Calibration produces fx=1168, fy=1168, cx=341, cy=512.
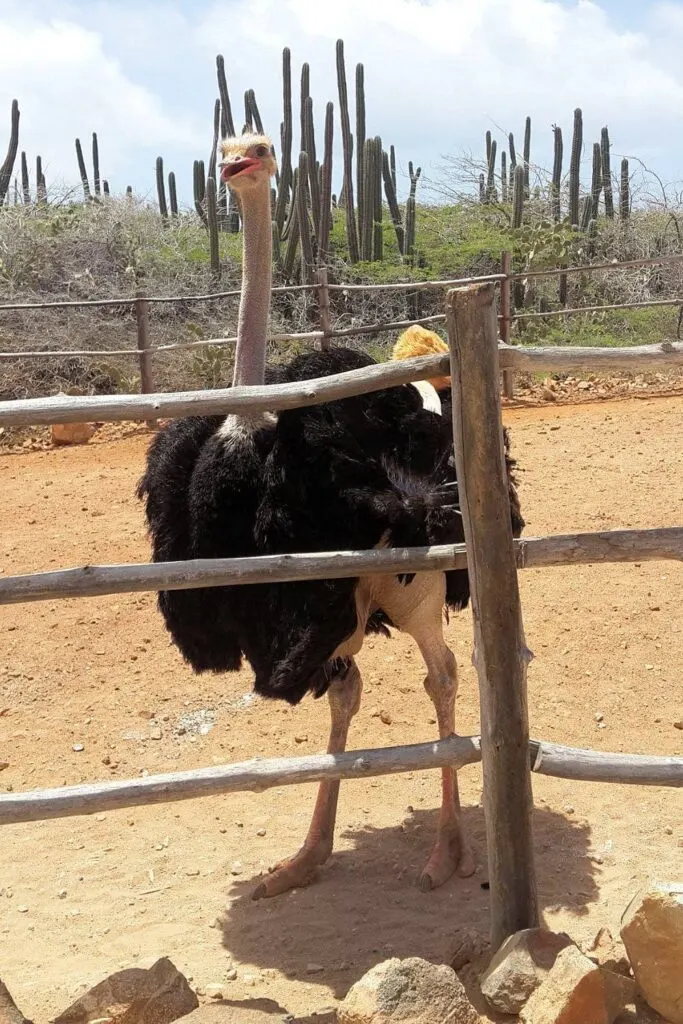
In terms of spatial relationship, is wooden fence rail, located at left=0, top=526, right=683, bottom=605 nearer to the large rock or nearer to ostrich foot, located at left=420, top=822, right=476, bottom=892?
the large rock

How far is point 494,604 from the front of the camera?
96.0 inches

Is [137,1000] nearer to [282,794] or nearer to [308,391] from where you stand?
[308,391]

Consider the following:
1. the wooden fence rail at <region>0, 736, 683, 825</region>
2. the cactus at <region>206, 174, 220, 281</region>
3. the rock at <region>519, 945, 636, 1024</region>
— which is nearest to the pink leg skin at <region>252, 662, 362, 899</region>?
the wooden fence rail at <region>0, 736, 683, 825</region>

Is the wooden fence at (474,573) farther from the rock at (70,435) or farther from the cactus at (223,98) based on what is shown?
the cactus at (223,98)

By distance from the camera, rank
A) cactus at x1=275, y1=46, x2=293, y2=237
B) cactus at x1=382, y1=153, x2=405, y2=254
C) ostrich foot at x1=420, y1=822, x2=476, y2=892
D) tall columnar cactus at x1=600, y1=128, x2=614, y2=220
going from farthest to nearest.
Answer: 1. tall columnar cactus at x1=600, y1=128, x2=614, y2=220
2. cactus at x1=382, y1=153, x2=405, y2=254
3. cactus at x1=275, y1=46, x2=293, y2=237
4. ostrich foot at x1=420, y1=822, x2=476, y2=892

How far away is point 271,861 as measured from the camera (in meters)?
3.59

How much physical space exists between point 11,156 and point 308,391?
17.6 m

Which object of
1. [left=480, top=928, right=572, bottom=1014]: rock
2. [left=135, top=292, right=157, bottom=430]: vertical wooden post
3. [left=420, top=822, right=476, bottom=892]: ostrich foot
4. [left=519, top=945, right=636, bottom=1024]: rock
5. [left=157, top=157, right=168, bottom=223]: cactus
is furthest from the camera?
[left=157, top=157, right=168, bottom=223]: cactus

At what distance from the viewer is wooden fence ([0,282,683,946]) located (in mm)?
2398

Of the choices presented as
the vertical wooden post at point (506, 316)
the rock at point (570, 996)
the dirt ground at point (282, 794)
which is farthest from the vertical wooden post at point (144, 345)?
the rock at point (570, 996)

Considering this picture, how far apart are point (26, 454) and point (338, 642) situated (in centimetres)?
678

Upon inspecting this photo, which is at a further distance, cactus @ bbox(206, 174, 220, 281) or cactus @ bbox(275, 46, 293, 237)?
cactus @ bbox(275, 46, 293, 237)

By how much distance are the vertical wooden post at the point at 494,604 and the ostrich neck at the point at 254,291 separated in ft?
3.07

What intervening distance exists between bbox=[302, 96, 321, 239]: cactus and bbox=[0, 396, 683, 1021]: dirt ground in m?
9.25
